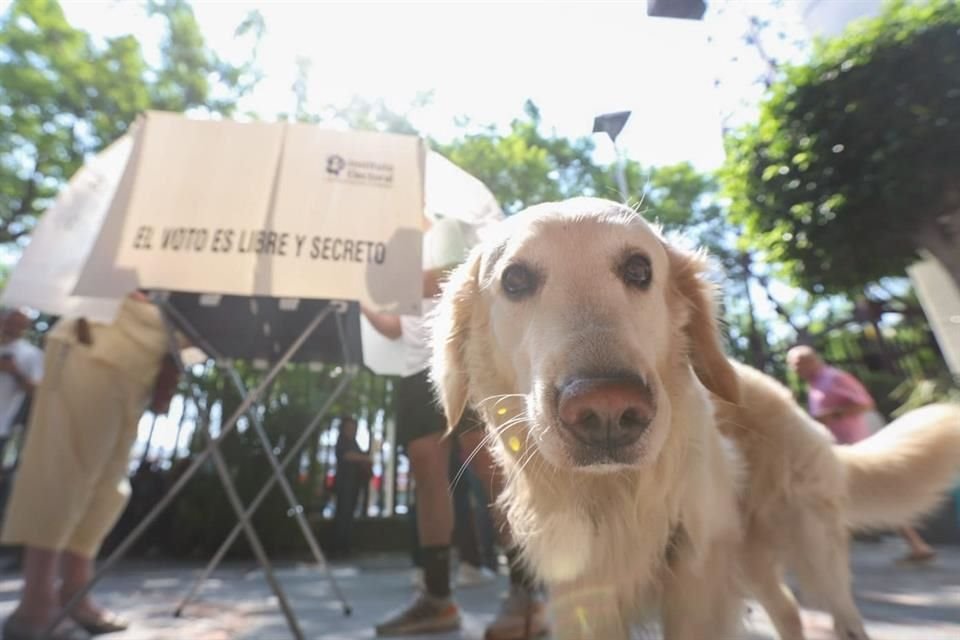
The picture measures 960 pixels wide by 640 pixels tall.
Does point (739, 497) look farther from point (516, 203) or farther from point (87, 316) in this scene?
point (87, 316)

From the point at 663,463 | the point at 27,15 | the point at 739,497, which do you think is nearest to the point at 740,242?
the point at 739,497

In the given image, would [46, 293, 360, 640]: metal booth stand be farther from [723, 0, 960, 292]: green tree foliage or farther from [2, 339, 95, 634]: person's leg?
[723, 0, 960, 292]: green tree foliage

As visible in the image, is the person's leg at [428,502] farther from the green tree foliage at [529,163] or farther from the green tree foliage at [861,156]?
the green tree foliage at [861,156]

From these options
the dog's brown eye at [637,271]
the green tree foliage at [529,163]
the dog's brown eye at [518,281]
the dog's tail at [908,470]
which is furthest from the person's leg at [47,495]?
the dog's tail at [908,470]

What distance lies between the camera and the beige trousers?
2.49m

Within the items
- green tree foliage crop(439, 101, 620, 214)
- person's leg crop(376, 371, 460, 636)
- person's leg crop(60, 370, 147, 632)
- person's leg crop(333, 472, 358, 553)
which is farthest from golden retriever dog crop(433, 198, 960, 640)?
person's leg crop(333, 472, 358, 553)

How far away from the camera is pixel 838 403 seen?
3.86 m

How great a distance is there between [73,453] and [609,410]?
8.39ft

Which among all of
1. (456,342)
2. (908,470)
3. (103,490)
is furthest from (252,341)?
(908,470)

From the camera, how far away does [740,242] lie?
305 cm

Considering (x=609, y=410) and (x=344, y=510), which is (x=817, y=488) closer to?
(x=609, y=410)

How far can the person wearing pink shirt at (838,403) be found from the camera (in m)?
3.81

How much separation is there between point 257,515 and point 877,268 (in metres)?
4.92

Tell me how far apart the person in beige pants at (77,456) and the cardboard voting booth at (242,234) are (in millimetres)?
185
